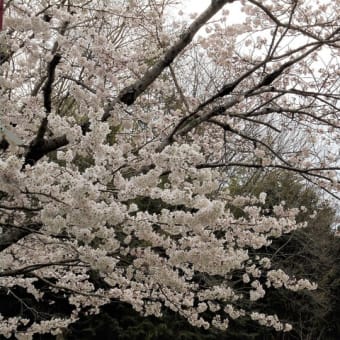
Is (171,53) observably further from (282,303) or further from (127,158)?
(282,303)

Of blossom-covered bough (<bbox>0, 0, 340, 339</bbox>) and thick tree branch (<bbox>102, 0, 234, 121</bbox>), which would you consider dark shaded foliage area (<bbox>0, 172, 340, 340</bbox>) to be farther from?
thick tree branch (<bbox>102, 0, 234, 121</bbox>)

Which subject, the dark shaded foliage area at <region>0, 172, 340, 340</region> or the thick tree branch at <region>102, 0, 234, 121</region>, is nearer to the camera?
the thick tree branch at <region>102, 0, 234, 121</region>

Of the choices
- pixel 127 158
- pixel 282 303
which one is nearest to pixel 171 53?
pixel 127 158

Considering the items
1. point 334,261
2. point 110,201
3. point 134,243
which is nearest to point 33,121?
point 110,201

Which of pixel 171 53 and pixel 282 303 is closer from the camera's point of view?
pixel 171 53

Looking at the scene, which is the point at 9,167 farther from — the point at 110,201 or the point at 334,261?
the point at 334,261

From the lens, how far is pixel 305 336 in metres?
11.2

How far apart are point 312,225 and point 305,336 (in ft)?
7.91

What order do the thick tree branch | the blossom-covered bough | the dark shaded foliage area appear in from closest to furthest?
the blossom-covered bough
the thick tree branch
the dark shaded foliage area

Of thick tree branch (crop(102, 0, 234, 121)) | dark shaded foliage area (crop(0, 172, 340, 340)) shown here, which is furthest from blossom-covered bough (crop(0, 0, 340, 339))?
dark shaded foliage area (crop(0, 172, 340, 340))

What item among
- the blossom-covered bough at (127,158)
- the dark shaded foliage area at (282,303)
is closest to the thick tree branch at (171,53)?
the blossom-covered bough at (127,158)

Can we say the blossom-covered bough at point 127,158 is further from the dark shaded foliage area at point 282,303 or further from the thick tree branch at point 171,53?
the dark shaded foliage area at point 282,303

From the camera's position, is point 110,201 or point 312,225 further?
point 312,225

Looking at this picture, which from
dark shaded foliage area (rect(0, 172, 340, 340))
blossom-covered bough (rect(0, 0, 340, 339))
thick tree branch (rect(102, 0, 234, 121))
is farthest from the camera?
dark shaded foliage area (rect(0, 172, 340, 340))
